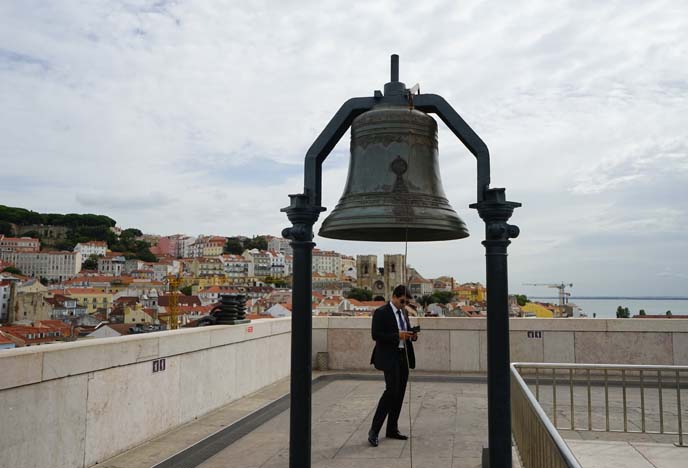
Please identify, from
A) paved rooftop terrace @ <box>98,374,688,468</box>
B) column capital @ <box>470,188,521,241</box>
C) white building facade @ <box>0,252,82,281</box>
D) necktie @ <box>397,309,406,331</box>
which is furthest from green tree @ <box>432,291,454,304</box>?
column capital @ <box>470,188,521,241</box>

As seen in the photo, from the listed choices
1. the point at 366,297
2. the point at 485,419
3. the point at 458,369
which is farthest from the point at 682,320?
the point at 366,297

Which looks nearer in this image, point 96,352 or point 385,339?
A: point 96,352

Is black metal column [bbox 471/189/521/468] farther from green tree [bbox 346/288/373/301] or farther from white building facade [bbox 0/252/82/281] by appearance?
white building facade [bbox 0/252/82/281]

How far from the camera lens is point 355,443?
6.16m

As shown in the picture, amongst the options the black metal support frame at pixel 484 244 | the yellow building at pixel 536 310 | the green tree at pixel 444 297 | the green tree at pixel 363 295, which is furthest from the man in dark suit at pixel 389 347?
the green tree at pixel 444 297

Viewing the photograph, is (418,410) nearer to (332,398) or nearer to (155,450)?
(332,398)

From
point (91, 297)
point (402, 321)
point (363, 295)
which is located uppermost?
point (402, 321)

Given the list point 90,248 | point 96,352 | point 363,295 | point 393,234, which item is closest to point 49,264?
point 90,248

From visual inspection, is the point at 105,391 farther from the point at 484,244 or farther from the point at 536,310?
the point at 536,310

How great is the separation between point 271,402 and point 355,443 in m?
2.66

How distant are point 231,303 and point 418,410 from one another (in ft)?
11.4

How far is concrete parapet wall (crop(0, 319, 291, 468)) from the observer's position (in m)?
4.48

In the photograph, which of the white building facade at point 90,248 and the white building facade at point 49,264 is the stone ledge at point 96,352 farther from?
the white building facade at point 90,248

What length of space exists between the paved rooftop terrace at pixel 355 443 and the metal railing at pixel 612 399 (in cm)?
42
